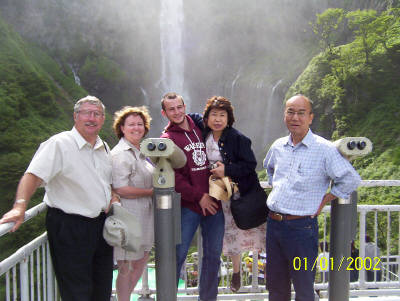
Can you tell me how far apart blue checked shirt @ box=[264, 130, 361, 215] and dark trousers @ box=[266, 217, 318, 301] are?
11 centimetres

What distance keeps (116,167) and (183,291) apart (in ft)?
4.31

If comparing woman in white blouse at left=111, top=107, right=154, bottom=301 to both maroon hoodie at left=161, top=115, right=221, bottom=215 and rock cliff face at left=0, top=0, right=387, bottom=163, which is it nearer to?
maroon hoodie at left=161, top=115, right=221, bottom=215

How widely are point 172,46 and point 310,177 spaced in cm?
2938

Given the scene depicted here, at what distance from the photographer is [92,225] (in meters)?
2.08

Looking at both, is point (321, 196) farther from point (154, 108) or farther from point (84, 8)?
point (84, 8)

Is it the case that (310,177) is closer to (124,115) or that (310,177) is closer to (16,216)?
(124,115)

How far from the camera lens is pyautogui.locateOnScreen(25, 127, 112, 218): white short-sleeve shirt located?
1.94 m

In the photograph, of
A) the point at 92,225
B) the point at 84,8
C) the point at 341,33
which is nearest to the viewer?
the point at 92,225

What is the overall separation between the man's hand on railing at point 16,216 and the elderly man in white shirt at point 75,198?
6.4 inches

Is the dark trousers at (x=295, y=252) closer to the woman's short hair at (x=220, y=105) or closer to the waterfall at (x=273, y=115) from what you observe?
the woman's short hair at (x=220, y=105)

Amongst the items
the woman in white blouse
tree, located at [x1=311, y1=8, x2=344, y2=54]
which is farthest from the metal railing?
tree, located at [x1=311, y1=8, x2=344, y2=54]

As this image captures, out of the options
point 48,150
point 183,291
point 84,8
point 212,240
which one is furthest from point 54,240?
point 84,8

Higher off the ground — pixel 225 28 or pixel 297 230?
pixel 225 28

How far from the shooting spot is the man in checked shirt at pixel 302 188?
2.17 m
